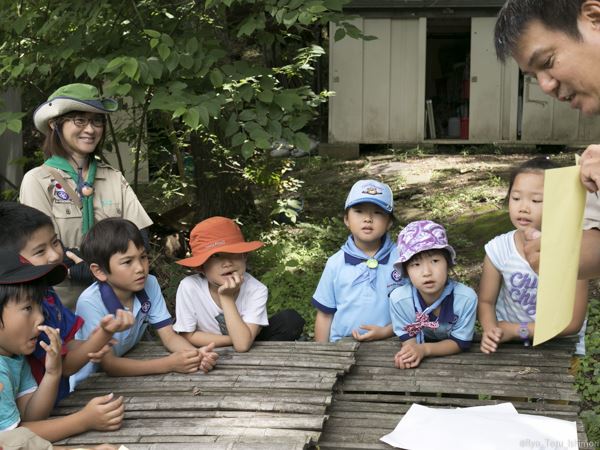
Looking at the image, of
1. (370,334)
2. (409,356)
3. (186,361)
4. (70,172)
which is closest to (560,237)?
(409,356)

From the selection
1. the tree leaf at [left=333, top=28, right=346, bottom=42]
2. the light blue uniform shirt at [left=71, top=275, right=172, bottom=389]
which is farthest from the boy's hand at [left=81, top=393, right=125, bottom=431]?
the tree leaf at [left=333, top=28, right=346, bottom=42]

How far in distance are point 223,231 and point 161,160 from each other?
400cm

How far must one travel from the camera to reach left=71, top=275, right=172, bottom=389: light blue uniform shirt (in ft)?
10.8

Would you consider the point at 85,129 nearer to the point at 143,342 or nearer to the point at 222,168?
the point at 143,342

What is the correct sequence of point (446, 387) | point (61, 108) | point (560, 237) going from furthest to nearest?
point (61, 108) → point (446, 387) → point (560, 237)

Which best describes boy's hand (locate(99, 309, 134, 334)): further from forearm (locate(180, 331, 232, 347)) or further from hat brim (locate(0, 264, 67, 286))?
forearm (locate(180, 331, 232, 347))

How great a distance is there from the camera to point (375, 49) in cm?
1134

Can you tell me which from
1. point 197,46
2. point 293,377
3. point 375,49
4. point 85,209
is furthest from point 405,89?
point 293,377

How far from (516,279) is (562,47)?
1.65m

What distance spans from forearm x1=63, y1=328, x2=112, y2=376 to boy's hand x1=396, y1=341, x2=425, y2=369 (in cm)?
120

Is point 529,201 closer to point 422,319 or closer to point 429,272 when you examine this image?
point 429,272

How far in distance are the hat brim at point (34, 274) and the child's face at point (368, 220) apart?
1.50 metres

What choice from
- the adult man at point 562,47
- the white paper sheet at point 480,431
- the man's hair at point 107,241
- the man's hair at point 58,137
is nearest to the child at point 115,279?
the man's hair at point 107,241

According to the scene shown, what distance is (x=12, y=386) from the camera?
8.43 ft
